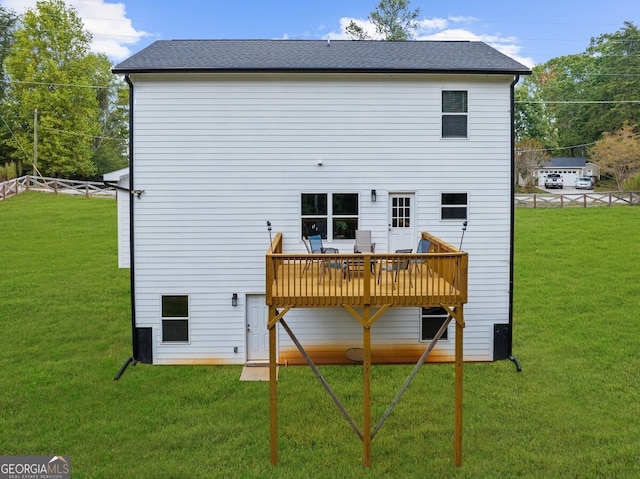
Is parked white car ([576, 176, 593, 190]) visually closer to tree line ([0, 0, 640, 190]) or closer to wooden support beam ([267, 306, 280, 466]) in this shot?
tree line ([0, 0, 640, 190])

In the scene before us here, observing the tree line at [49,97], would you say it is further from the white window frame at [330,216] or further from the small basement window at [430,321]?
the small basement window at [430,321]

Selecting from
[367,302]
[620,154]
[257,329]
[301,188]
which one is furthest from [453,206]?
[620,154]

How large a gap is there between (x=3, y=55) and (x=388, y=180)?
41660mm

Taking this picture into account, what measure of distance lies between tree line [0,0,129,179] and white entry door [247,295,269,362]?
→ 29302 mm

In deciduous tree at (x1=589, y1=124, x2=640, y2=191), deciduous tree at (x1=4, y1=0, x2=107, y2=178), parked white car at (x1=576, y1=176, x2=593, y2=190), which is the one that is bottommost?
parked white car at (x1=576, y1=176, x2=593, y2=190)

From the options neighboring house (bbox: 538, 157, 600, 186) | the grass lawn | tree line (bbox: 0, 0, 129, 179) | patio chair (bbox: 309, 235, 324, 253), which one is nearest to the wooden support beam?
the grass lawn

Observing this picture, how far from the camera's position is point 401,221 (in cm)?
1136

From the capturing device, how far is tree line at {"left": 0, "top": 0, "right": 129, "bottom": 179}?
1366 inches

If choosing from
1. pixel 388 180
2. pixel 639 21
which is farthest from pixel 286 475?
pixel 639 21

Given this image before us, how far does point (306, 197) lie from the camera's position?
36.8 feet

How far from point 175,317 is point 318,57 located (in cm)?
744

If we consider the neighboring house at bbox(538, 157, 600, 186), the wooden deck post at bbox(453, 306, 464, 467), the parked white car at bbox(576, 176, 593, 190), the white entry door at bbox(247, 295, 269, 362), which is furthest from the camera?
the neighboring house at bbox(538, 157, 600, 186)

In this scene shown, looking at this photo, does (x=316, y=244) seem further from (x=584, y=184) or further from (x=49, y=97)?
(x=584, y=184)

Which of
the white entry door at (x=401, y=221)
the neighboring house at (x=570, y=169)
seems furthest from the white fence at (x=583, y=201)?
the white entry door at (x=401, y=221)
